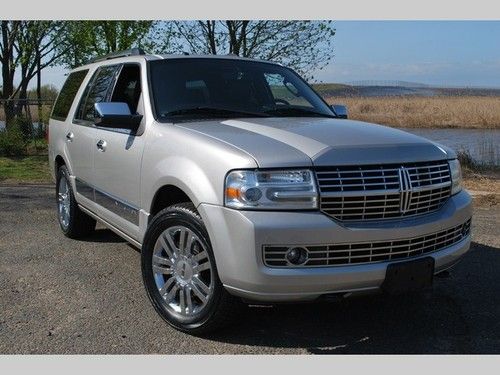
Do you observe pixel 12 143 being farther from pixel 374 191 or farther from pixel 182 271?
pixel 374 191

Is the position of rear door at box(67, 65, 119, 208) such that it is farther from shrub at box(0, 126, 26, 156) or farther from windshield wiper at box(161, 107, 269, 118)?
shrub at box(0, 126, 26, 156)

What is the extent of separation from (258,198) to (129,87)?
224 cm

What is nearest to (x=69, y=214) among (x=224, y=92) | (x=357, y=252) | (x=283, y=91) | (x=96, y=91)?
(x=96, y=91)

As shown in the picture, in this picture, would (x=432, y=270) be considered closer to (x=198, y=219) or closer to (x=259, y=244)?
(x=259, y=244)

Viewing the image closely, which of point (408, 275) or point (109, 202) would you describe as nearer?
point (408, 275)

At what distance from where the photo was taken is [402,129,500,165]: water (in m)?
13.1

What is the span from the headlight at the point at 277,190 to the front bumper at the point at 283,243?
5 centimetres

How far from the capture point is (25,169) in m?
12.1

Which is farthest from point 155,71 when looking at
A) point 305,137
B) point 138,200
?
point 305,137

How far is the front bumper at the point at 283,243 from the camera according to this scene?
3.23 m

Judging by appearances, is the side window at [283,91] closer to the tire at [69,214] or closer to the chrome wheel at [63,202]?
the tire at [69,214]

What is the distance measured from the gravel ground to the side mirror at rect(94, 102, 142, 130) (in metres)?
1.33

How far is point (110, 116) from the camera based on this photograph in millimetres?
4316

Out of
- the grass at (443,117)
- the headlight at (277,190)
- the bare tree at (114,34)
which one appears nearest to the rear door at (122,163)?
the headlight at (277,190)
